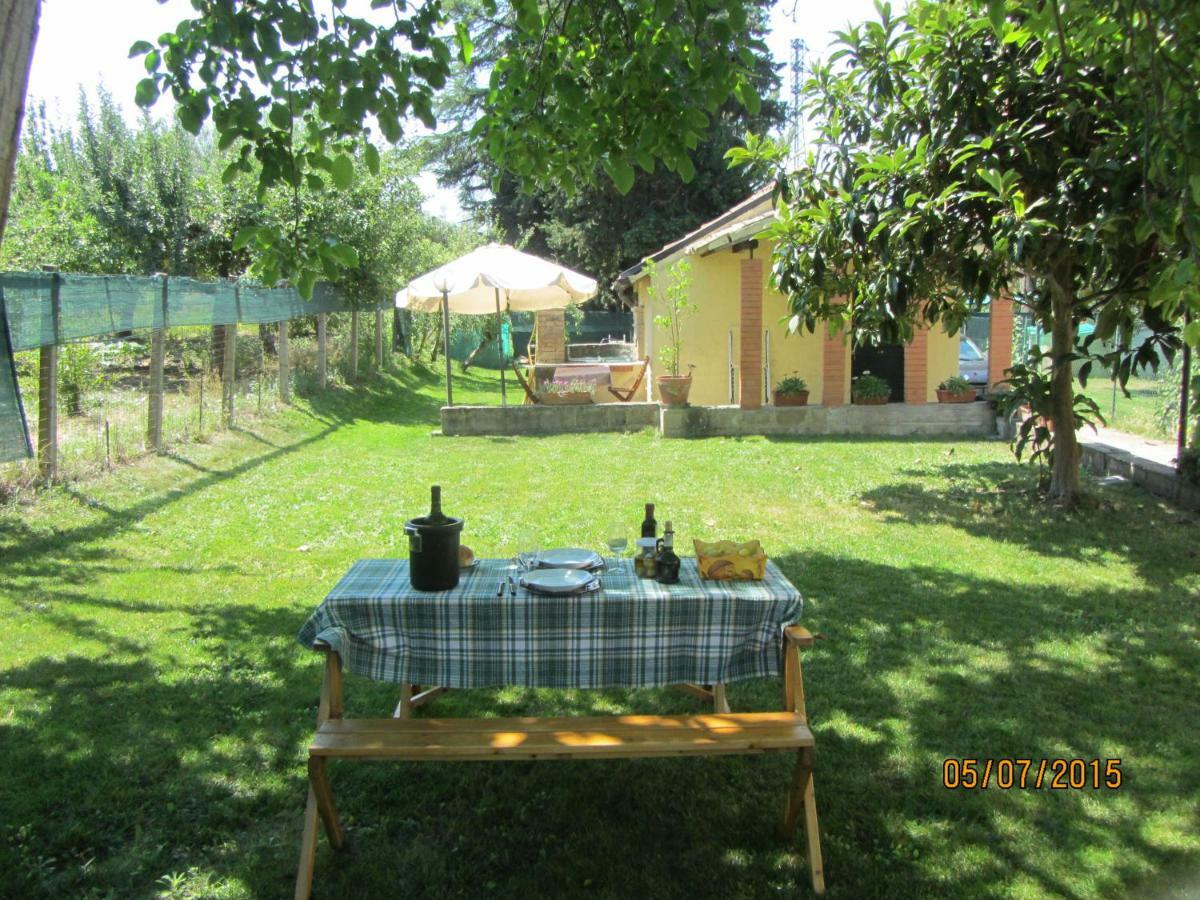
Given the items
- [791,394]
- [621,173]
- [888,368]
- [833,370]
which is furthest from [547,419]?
[621,173]

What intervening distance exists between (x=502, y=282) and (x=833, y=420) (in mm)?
5070

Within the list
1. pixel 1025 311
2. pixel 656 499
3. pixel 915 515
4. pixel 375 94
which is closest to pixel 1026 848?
pixel 375 94

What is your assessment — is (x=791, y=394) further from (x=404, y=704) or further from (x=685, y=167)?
(x=404, y=704)

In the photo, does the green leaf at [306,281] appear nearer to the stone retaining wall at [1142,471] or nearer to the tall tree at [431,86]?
the tall tree at [431,86]

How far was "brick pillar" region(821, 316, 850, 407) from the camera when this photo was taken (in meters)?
12.9

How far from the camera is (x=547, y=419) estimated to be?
12.9 metres

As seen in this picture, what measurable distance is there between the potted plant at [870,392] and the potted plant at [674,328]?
2.47 m

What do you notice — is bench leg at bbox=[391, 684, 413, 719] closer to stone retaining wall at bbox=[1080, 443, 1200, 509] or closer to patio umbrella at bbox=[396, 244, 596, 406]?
stone retaining wall at bbox=[1080, 443, 1200, 509]

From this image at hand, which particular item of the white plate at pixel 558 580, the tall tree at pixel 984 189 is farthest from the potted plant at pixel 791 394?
the white plate at pixel 558 580

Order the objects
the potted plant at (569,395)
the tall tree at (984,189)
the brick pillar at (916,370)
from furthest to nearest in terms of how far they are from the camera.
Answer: the potted plant at (569,395) → the brick pillar at (916,370) → the tall tree at (984,189)

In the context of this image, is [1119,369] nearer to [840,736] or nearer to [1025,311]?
[840,736]

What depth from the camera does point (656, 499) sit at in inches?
313

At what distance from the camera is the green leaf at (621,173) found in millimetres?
4141

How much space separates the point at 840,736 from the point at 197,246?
13.6 metres
